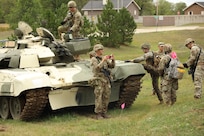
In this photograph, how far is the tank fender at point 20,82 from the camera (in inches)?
426

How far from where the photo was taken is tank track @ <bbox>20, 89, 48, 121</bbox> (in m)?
11.0

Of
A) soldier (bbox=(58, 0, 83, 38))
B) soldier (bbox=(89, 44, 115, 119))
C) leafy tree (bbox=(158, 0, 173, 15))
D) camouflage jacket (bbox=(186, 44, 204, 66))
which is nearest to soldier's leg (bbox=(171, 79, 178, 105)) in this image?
camouflage jacket (bbox=(186, 44, 204, 66))

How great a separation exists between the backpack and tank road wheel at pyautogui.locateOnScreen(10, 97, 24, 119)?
142 inches

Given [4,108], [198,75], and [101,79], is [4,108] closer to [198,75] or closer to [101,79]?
[101,79]

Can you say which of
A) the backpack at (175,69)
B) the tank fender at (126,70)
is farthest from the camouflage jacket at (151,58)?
the backpack at (175,69)

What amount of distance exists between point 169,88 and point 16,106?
3716mm

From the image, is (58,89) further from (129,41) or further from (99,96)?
(129,41)

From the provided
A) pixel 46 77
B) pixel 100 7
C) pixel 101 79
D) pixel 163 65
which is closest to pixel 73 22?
pixel 101 79

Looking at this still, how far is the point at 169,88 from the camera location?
12430 millimetres

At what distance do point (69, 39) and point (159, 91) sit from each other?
2.76 metres

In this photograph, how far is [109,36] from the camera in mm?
33219

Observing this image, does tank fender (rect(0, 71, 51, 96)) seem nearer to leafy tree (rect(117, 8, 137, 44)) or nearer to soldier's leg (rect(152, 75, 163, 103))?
soldier's leg (rect(152, 75, 163, 103))

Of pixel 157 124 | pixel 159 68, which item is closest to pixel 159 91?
pixel 159 68

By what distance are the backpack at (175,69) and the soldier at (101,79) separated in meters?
1.53
